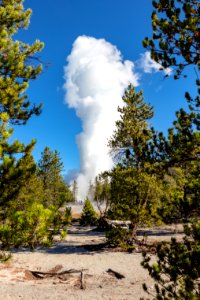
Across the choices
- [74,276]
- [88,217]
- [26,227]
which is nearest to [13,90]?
[26,227]

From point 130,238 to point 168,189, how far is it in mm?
4465

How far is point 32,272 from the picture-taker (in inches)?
666

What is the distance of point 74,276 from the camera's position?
16.5 m

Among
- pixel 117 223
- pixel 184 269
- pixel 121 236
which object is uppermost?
pixel 117 223

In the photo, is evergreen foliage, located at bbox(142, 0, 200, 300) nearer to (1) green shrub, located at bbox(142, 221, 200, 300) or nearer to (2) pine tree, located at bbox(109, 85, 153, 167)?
(1) green shrub, located at bbox(142, 221, 200, 300)

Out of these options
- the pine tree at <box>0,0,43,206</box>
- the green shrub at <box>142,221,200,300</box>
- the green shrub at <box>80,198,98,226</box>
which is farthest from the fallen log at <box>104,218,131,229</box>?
the green shrub at <box>80,198,98,226</box>

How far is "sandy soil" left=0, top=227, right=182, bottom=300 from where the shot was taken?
1305 centimetres

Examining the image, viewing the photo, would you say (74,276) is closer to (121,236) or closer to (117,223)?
(121,236)

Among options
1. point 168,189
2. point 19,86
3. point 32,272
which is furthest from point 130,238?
point 19,86

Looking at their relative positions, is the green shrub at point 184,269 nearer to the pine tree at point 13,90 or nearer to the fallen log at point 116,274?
the pine tree at point 13,90

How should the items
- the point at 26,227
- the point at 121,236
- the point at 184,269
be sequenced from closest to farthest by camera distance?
the point at 184,269 → the point at 26,227 → the point at 121,236

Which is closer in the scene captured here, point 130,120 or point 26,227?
point 26,227

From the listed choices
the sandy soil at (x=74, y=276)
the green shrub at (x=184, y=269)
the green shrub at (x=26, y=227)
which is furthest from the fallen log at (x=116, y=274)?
the green shrub at (x=184, y=269)

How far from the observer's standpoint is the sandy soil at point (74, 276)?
13.1 m
